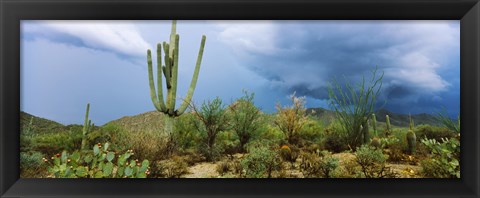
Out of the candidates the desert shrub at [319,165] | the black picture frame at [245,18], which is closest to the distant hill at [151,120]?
the desert shrub at [319,165]

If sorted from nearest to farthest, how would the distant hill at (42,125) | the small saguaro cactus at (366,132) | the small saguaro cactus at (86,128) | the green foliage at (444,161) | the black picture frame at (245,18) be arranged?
the black picture frame at (245,18) → the green foliage at (444,161) → the distant hill at (42,125) → the small saguaro cactus at (86,128) → the small saguaro cactus at (366,132)

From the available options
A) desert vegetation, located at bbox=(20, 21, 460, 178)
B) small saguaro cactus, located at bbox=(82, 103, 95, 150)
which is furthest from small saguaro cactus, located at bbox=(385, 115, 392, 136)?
small saguaro cactus, located at bbox=(82, 103, 95, 150)

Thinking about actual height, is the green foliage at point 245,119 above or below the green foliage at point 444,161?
above

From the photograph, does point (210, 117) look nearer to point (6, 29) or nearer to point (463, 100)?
point (6, 29)

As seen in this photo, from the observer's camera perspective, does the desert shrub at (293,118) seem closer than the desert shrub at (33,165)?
No

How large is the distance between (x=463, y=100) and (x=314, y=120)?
3.62ft

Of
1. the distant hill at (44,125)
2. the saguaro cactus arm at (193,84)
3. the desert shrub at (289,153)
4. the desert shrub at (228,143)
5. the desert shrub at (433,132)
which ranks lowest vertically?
the desert shrub at (289,153)

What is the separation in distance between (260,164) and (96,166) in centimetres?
114

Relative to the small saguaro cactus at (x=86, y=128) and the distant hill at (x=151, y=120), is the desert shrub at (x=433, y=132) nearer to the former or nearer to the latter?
the distant hill at (x=151, y=120)

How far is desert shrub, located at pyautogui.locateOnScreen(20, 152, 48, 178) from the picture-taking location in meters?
2.71

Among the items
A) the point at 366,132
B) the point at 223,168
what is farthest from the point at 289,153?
the point at 366,132

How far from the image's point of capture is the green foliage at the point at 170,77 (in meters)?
3.00

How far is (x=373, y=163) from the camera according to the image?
2832 mm

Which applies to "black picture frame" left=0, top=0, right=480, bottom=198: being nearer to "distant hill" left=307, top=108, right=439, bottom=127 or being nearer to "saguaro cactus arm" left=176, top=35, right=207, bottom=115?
"saguaro cactus arm" left=176, top=35, right=207, bottom=115
